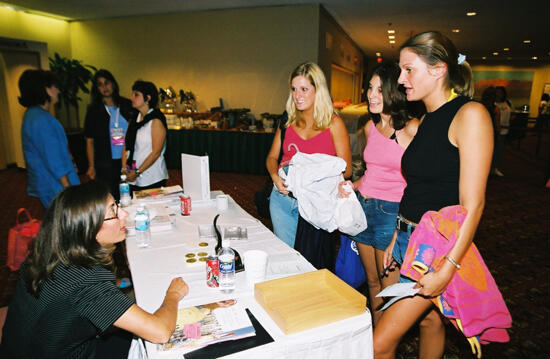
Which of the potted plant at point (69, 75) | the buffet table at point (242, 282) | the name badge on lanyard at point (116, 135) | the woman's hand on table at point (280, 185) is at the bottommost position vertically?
the buffet table at point (242, 282)

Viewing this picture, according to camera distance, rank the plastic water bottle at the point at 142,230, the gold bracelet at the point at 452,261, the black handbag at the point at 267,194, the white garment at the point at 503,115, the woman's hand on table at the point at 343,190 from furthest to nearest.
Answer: the white garment at the point at 503,115, the black handbag at the point at 267,194, the woman's hand on table at the point at 343,190, the plastic water bottle at the point at 142,230, the gold bracelet at the point at 452,261

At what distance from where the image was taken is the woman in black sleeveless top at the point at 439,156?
115 cm

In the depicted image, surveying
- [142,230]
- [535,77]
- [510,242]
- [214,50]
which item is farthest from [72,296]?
[535,77]

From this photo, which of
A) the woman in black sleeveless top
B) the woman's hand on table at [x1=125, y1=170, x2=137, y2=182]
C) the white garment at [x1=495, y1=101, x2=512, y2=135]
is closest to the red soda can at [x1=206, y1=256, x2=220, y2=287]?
the woman in black sleeveless top

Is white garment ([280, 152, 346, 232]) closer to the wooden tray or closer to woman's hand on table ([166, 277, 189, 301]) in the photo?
the wooden tray

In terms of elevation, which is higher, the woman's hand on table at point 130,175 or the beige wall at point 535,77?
the beige wall at point 535,77

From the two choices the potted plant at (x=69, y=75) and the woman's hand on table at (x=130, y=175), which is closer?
the woman's hand on table at (x=130, y=175)

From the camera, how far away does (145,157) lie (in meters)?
2.99

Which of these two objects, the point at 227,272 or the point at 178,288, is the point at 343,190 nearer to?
the point at 227,272

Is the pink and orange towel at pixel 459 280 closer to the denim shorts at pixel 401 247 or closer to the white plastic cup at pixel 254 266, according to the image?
the denim shorts at pixel 401 247

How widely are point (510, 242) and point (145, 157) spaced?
395 centimetres

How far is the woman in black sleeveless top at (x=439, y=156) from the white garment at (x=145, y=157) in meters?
2.23

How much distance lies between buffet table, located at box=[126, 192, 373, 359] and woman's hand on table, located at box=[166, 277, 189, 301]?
28mm

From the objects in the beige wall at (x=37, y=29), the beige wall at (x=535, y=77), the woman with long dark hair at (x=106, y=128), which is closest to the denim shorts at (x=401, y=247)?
the woman with long dark hair at (x=106, y=128)
